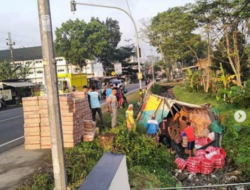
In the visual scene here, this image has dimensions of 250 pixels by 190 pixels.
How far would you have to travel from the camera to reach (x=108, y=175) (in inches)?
125

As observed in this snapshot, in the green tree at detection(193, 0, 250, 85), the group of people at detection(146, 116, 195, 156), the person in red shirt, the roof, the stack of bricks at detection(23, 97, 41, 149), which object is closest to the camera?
the stack of bricks at detection(23, 97, 41, 149)

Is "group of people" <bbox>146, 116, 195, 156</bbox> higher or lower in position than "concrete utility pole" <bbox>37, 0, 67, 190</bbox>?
lower

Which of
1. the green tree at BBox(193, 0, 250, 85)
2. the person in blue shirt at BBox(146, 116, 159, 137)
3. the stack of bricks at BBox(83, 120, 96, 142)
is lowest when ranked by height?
the person in blue shirt at BBox(146, 116, 159, 137)

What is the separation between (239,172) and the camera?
10273mm

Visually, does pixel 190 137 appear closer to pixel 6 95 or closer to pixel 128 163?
pixel 128 163

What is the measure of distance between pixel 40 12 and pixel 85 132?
20.1 ft

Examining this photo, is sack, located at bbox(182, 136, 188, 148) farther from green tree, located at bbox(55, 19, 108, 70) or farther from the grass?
green tree, located at bbox(55, 19, 108, 70)

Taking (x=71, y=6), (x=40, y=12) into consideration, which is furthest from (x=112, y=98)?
(x=40, y=12)

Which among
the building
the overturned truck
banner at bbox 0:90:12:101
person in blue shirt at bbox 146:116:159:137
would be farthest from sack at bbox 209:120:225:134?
the building

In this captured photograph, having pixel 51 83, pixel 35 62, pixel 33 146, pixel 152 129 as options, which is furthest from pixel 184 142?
pixel 35 62

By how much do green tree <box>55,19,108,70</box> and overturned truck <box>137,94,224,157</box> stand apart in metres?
40.5

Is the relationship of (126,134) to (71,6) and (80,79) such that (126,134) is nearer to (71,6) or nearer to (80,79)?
(71,6)

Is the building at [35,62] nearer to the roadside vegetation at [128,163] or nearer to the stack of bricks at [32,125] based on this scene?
the stack of bricks at [32,125]

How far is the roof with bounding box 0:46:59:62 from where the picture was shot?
217 ft
